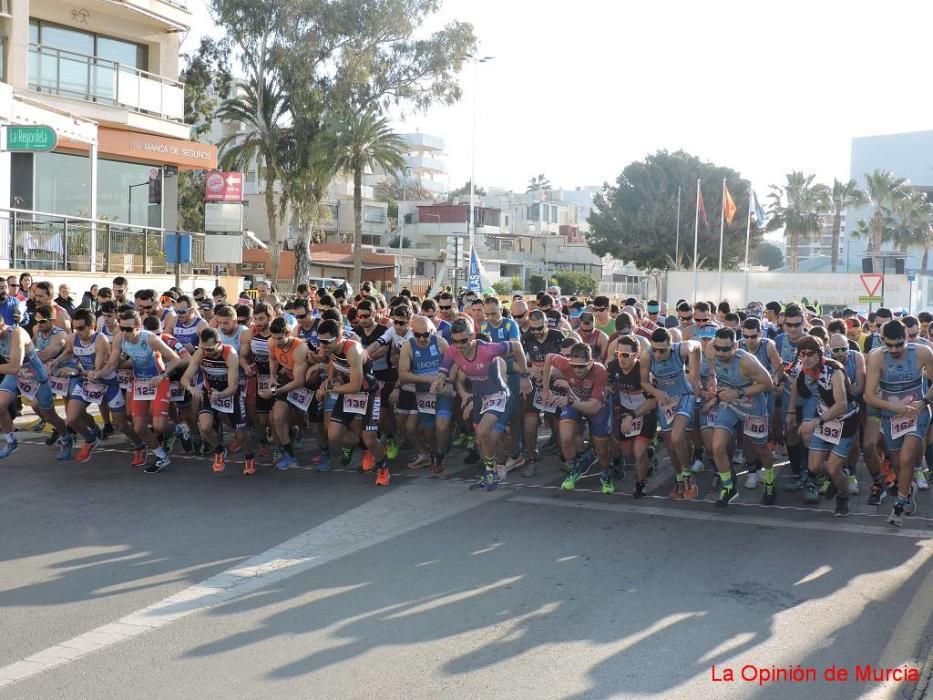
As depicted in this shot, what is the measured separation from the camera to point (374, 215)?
73.4 m

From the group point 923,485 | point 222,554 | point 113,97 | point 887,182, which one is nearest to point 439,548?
point 222,554

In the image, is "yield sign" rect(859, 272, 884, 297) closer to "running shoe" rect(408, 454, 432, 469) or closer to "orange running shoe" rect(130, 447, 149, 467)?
"running shoe" rect(408, 454, 432, 469)

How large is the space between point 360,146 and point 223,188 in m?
9.29

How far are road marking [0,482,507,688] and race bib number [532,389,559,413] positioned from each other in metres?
1.19

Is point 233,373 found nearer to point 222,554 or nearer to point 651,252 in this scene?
point 222,554

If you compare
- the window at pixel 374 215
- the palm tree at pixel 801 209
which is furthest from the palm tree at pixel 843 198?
the window at pixel 374 215

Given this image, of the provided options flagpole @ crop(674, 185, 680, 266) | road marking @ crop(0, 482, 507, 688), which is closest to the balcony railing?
road marking @ crop(0, 482, 507, 688)

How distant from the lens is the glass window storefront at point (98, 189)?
26266mm

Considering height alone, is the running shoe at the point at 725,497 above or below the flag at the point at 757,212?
below

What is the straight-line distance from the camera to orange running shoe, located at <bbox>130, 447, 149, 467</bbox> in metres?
11.4

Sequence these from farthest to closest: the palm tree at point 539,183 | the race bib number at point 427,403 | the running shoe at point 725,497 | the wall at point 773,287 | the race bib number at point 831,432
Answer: the palm tree at point 539,183 → the wall at point 773,287 → the race bib number at point 427,403 → the running shoe at point 725,497 → the race bib number at point 831,432

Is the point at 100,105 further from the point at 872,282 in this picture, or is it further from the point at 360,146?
the point at 872,282

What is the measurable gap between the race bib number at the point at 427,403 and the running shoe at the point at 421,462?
0.67 meters

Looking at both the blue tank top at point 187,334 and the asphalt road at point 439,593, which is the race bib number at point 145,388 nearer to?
the asphalt road at point 439,593
